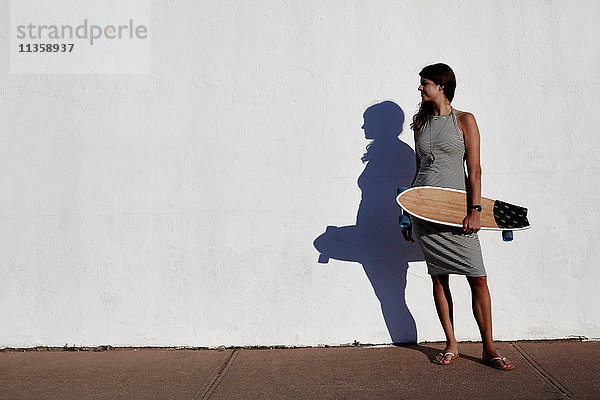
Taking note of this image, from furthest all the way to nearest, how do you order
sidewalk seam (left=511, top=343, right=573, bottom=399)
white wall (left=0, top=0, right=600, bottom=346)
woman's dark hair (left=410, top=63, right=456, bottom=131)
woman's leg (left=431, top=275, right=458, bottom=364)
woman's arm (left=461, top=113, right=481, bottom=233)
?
white wall (left=0, top=0, right=600, bottom=346) < woman's leg (left=431, top=275, right=458, bottom=364) < woman's dark hair (left=410, top=63, right=456, bottom=131) < woman's arm (left=461, top=113, right=481, bottom=233) < sidewalk seam (left=511, top=343, right=573, bottom=399)

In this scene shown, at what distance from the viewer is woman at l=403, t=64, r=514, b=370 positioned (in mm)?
3996

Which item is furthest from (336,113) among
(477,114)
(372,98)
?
(477,114)

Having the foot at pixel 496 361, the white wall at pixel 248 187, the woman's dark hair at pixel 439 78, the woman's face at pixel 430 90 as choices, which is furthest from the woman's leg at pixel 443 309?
the woman's face at pixel 430 90

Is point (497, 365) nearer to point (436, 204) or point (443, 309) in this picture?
point (443, 309)

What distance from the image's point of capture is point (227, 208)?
467cm

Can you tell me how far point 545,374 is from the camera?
3.91 m

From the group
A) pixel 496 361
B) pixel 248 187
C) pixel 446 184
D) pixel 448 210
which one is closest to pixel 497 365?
pixel 496 361

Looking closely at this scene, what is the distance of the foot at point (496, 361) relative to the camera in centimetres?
399

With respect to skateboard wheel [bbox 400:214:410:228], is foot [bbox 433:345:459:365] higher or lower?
lower

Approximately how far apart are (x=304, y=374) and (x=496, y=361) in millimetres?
1306

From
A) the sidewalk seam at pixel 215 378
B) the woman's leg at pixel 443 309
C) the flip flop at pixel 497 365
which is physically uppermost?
the woman's leg at pixel 443 309

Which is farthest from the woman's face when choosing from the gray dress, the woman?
the gray dress

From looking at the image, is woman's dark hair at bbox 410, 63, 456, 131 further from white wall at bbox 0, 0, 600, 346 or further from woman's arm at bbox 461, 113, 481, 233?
white wall at bbox 0, 0, 600, 346

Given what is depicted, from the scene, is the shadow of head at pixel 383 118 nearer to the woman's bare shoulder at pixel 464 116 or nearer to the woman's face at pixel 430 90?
the woman's face at pixel 430 90
